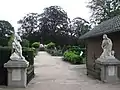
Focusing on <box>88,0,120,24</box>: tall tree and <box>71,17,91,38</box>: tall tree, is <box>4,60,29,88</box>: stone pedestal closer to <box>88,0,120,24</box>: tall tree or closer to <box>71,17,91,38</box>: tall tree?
<box>88,0,120,24</box>: tall tree

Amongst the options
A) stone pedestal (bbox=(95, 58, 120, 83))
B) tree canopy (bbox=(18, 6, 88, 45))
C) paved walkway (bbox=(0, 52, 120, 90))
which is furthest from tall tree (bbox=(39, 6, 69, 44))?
stone pedestal (bbox=(95, 58, 120, 83))

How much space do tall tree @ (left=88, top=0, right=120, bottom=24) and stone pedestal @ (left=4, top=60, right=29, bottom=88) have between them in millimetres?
36190

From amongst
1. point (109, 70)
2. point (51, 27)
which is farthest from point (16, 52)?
point (51, 27)

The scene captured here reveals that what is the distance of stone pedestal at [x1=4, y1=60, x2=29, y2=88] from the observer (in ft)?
38.1

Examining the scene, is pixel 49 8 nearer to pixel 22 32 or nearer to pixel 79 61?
pixel 22 32

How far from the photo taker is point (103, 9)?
4791 centimetres

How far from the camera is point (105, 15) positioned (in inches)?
1881

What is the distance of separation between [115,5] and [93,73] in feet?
109

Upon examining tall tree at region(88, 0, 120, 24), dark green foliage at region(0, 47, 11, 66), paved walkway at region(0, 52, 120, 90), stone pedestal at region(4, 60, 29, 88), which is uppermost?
tall tree at region(88, 0, 120, 24)

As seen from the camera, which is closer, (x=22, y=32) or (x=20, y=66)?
(x=20, y=66)

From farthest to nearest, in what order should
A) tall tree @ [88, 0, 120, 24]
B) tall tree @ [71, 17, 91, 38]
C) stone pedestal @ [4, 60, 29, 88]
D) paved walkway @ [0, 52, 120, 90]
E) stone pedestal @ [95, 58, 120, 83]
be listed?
1. tall tree @ [71, 17, 91, 38]
2. tall tree @ [88, 0, 120, 24]
3. stone pedestal @ [95, 58, 120, 83]
4. stone pedestal @ [4, 60, 29, 88]
5. paved walkway @ [0, 52, 120, 90]

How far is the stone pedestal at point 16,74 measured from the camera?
457 inches

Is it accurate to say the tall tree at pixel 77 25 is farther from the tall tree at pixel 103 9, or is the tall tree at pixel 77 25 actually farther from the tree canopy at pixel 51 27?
the tall tree at pixel 103 9

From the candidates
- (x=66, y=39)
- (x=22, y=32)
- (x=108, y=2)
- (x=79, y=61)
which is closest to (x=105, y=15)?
(x=108, y=2)
